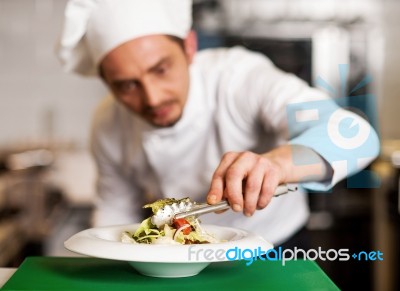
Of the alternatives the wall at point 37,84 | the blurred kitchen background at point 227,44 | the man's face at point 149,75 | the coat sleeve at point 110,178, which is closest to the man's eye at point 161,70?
the man's face at point 149,75

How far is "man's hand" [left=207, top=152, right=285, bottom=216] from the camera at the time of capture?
0.77 meters

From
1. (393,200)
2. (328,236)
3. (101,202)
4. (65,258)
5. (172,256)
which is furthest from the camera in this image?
(328,236)

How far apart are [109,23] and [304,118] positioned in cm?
42

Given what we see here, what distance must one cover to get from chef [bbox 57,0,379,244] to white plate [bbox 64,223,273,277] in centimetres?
38

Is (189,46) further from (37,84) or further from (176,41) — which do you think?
(37,84)

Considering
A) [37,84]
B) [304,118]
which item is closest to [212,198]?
[304,118]

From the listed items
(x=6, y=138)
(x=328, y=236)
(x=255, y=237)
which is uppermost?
(x=255, y=237)

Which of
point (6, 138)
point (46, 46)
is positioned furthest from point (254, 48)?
point (6, 138)

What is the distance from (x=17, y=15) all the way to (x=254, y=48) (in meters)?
1.07

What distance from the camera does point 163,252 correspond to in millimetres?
679

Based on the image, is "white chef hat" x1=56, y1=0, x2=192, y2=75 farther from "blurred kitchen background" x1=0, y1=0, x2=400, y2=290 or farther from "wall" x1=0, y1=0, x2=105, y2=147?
"wall" x1=0, y1=0, x2=105, y2=147

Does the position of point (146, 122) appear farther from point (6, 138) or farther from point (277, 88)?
point (6, 138)

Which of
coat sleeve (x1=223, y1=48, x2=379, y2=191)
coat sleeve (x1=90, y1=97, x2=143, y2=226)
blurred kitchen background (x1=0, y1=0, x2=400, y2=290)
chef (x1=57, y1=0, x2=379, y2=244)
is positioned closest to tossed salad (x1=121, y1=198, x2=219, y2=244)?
coat sleeve (x1=223, y1=48, x2=379, y2=191)

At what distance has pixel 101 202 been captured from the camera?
1546 millimetres
